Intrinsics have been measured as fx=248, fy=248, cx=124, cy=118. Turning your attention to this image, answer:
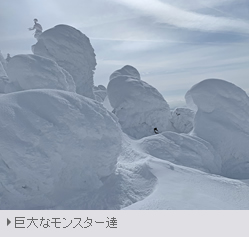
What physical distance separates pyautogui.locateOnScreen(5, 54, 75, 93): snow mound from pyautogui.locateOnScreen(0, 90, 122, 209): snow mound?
27.5 feet

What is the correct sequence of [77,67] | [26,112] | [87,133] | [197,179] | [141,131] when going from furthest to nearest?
[77,67] < [141,131] < [197,179] < [87,133] < [26,112]

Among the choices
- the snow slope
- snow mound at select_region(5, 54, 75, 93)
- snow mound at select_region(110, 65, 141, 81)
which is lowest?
the snow slope

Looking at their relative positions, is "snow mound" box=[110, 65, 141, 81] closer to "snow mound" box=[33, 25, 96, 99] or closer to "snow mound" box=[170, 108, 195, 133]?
"snow mound" box=[33, 25, 96, 99]

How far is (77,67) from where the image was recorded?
2516 centimetres

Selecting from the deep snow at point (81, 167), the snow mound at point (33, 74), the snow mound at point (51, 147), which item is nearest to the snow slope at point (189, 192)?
the deep snow at point (81, 167)

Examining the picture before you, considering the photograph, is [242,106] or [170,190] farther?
[242,106]

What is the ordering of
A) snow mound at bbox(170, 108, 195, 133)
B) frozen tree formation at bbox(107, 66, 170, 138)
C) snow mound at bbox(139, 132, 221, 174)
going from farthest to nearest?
1. snow mound at bbox(170, 108, 195, 133)
2. frozen tree formation at bbox(107, 66, 170, 138)
3. snow mound at bbox(139, 132, 221, 174)

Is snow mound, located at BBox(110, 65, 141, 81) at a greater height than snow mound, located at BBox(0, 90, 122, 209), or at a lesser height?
greater

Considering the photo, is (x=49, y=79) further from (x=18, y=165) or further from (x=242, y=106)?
(x=242, y=106)

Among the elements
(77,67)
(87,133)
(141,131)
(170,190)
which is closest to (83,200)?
(87,133)

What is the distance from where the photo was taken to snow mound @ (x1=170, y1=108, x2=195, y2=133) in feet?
86.8

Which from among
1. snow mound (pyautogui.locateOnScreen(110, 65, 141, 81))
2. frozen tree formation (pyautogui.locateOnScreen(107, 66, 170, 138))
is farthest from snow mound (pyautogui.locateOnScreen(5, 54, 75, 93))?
snow mound (pyautogui.locateOnScreen(110, 65, 141, 81))

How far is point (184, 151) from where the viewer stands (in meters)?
14.7

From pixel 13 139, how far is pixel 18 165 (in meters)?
0.78
